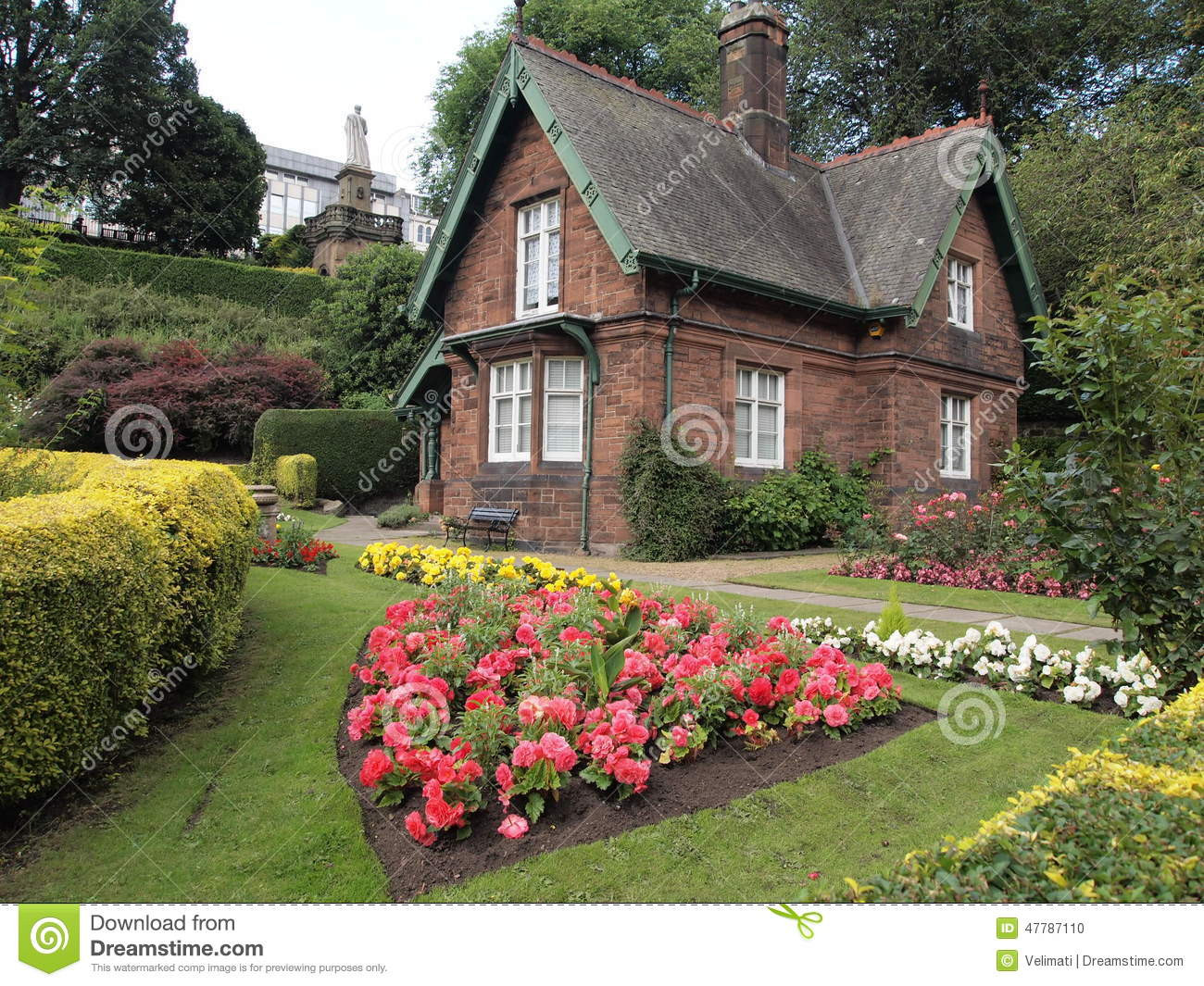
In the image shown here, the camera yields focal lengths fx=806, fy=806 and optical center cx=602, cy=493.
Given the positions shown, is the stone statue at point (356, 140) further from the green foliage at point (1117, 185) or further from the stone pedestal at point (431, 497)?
the green foliage at point (1117, 185)

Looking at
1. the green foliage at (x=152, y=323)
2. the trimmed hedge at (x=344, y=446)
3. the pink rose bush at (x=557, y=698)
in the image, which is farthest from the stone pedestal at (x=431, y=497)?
the pink rose bush at (x=557, y=698)

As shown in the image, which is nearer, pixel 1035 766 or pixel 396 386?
pixel 1035 766

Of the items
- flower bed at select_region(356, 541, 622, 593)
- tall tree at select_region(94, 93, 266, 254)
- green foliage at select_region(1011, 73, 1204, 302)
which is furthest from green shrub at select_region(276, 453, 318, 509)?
tall tree at select_region(94, 93, 266, 254)

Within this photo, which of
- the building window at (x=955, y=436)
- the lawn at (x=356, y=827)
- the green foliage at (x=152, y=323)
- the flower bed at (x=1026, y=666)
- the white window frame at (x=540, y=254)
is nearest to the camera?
the lawn at (x=356, y=827)

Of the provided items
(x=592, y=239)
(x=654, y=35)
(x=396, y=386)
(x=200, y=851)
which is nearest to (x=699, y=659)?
(x=200, y=851)

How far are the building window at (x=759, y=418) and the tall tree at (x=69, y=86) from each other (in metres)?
28.7

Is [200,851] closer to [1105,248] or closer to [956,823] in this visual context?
[956,823]

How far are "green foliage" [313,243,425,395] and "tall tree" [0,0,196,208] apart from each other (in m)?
12.5

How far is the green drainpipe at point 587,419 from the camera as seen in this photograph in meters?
13.5

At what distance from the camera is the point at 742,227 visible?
15.3 m

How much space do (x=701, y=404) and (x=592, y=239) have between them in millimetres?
3405

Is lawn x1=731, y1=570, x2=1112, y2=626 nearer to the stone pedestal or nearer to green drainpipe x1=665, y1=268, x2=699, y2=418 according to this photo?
green drainpipe x1=665, y1=268, x2=699, y2=418

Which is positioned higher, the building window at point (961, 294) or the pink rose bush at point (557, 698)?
the building window at point (961, 294)

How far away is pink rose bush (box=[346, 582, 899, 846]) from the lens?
3330mm
